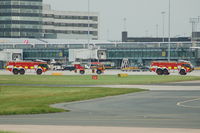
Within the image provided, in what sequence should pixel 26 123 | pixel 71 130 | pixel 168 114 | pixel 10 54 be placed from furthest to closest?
pixel 10 54 < pixel 168 114 < pixel 26 123 < pixel 71 130

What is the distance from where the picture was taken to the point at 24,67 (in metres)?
142

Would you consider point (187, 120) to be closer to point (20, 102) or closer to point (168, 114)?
point (168, 114)

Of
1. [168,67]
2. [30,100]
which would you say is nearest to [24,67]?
[168,67]

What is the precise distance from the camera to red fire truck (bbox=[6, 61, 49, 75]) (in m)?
142

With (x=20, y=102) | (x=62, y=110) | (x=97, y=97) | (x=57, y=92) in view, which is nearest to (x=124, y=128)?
(x=62, y=110)

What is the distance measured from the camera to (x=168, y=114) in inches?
1821

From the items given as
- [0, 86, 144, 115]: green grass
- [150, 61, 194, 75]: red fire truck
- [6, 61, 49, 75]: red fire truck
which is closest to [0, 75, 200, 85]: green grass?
[0, 86, 144, 115]: green grass

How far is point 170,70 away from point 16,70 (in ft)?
113

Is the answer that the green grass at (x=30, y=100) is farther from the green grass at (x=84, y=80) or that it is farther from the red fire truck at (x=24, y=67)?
the red fire truck at (x=24, y=67)

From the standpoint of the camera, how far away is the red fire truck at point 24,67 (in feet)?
466

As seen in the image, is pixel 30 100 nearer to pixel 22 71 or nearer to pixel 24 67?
pixel 22 71

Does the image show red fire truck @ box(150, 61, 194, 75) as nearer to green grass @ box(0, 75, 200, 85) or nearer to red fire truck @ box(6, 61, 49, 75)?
green grass @ box(0, 75, 200, 85)

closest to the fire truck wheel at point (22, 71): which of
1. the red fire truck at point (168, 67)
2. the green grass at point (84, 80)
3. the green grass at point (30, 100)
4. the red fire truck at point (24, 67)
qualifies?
the red fire truck at point (24, 67)

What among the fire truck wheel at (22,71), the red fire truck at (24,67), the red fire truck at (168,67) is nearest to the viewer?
the red fire truck at (168,67)
